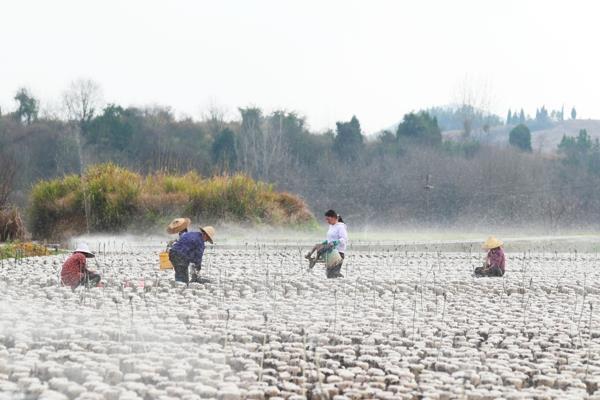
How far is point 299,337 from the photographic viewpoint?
7574 mm

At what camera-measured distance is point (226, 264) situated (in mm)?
14547

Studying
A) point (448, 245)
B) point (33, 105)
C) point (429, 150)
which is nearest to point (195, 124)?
point (33, 105)

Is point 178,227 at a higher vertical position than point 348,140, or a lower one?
lower

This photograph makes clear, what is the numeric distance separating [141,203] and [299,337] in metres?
15.4

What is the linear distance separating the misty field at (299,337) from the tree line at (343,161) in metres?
25.3

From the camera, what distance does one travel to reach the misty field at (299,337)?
5.89 m

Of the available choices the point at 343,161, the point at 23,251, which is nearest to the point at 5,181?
the point at 23,251

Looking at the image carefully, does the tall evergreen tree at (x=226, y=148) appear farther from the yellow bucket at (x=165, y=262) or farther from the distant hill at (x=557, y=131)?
the distant hill at (x=557, y=131)

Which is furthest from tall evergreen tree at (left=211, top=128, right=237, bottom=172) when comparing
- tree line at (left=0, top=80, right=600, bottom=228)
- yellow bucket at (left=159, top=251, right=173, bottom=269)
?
yellow bucket at (left=159, top=251, right=173, bottom=269)

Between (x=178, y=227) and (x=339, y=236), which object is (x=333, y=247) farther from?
(x=178, y=227)

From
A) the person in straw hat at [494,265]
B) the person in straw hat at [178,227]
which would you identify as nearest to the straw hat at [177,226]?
the person in straw hat at [178,227]

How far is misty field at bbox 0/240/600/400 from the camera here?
5887 mm

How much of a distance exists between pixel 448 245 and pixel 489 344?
1328cm

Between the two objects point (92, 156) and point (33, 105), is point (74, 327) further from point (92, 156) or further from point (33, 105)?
point (33, 105)
